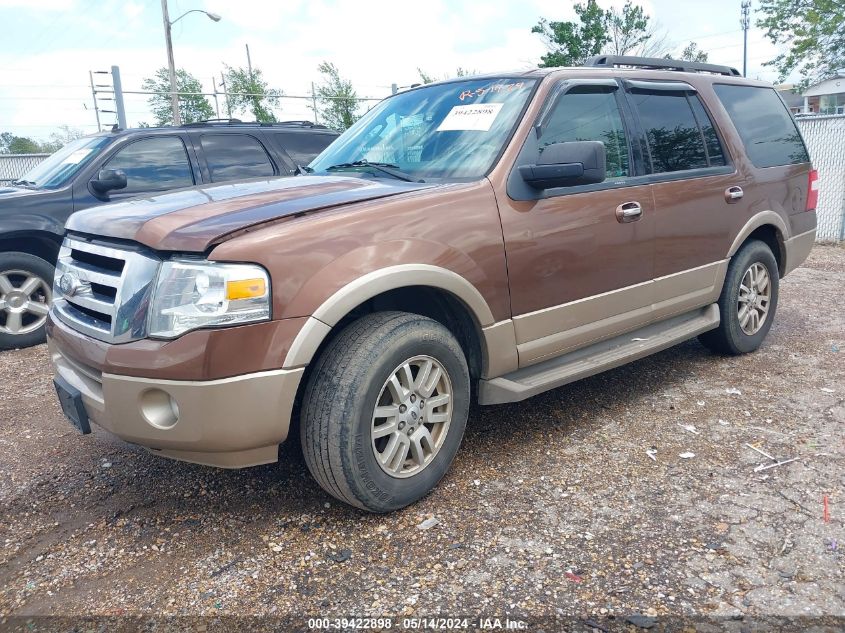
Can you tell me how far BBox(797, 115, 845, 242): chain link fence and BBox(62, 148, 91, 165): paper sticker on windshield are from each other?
9891 millimetres

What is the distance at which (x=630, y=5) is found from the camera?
895 inches

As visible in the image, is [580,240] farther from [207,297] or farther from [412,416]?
[207,297]

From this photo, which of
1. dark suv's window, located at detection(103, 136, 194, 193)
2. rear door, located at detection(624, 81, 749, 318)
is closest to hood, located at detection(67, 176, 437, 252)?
rear door, located at detection(624, 81, 749, 318)

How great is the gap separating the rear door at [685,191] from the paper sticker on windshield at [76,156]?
5.01 meters

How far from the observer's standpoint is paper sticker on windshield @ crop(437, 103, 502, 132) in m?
3.48

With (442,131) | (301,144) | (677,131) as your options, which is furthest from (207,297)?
(301,144)

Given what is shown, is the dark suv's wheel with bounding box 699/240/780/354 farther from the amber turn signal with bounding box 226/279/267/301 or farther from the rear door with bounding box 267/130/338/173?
the rear door with bounding box 267/130/338/173

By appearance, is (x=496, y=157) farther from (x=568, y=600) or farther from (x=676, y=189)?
(x=568, y=600)

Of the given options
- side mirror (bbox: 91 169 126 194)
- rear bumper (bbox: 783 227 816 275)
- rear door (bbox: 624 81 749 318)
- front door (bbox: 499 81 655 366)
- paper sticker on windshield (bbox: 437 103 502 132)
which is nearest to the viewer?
front door (bbox: 499 81 655 366)

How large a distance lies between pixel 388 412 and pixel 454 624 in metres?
0.88

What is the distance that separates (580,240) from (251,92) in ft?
87.4

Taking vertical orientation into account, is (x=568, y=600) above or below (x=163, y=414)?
below

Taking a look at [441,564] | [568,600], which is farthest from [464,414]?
[568,600]

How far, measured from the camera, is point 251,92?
27.4 m
